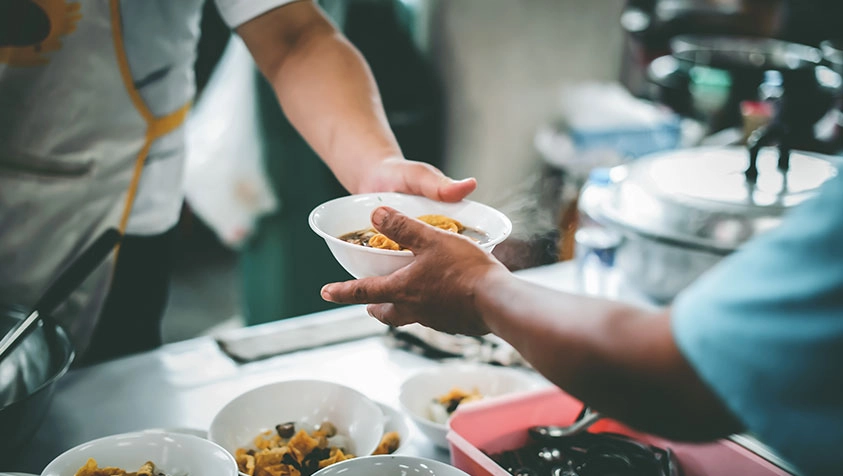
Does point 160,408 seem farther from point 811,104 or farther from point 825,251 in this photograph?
point 811,104

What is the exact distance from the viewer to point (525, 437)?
129 cm

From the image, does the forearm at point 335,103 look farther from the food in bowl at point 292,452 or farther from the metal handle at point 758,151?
the metal handle at point 758,151

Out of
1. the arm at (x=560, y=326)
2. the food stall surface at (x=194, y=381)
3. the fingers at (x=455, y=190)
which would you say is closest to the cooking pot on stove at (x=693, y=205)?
the food stall surface at (x=194, y=381)

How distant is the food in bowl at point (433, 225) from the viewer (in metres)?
1.09

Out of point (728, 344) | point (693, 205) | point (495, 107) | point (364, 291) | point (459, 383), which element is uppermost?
point (728, 344)

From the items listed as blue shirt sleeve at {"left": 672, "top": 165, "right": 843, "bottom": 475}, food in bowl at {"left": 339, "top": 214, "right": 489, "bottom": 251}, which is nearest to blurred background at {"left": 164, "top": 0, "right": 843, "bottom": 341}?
food in bowl at {"left": 339, "top": 214, "right": 489, "bottom": 251}

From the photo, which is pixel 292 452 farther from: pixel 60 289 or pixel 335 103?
pixel 335 103

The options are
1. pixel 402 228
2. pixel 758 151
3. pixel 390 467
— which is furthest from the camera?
pixel 758 151

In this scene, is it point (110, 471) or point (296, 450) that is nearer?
point (110, 471)

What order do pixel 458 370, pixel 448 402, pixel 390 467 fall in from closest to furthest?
pixel 390 467
pixel 448 402
pixel 458 370

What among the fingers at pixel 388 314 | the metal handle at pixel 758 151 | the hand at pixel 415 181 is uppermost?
the hand at pixel 415 181

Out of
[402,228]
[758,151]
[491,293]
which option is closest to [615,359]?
[491,293]

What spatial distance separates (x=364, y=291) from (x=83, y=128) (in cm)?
94

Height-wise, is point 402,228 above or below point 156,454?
above
